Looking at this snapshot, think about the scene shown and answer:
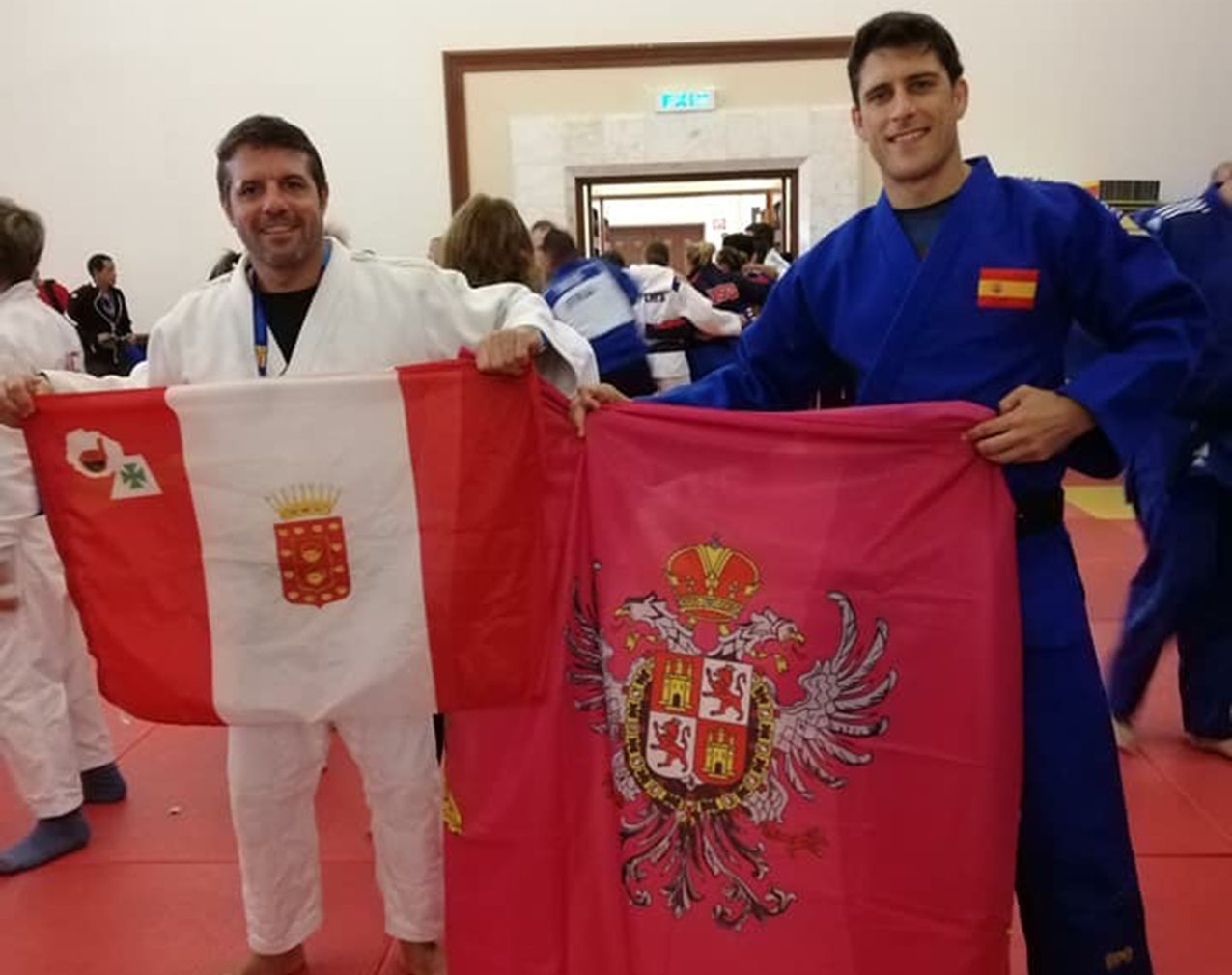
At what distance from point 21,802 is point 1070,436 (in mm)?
3155

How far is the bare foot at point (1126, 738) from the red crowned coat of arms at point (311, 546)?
8.13 ft

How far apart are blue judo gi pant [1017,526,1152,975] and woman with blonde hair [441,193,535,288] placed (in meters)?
1.97

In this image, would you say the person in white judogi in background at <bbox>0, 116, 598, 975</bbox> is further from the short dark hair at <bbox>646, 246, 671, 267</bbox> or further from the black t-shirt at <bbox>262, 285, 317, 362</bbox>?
the short dark hair at <bbox>646, 246, 671, 267</bbox>

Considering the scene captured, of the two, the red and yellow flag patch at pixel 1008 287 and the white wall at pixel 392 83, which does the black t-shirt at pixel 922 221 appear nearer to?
the red and yellow flag patch at pixel 1008 287

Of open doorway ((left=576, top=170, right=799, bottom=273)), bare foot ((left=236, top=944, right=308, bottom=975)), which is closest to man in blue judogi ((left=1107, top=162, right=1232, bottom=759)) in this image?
bare foot ((left=236, top=944, right=308, bottom=975))

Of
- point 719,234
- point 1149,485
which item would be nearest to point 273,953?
point 1149,485

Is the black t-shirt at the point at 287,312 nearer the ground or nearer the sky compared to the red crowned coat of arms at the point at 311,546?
nearer the sky

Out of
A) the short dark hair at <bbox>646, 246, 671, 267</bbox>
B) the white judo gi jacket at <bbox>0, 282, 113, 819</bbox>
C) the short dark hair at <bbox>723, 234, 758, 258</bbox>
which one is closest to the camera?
the white judo gi jacket at <bbox>0, 282, 113, 819</bbox>

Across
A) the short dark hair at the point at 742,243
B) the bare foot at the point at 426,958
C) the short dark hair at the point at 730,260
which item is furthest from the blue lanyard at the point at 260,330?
the short dark hair at the point at 742,243

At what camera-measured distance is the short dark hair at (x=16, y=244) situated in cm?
293

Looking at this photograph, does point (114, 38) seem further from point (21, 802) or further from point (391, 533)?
point (391, 533)

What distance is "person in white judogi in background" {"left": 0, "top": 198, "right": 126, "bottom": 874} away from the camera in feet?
9.50

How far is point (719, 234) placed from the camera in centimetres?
1487

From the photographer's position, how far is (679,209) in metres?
15.0
